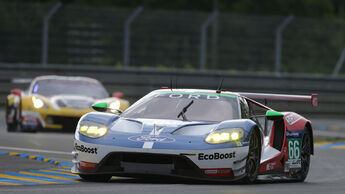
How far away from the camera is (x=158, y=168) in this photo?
353 inches

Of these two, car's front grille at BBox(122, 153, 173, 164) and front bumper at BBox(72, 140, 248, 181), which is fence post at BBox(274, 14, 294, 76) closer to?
front bumper at BBox(72, 140, 248, 181)

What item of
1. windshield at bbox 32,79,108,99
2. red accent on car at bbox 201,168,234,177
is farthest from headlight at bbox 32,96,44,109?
red accent on car at bbox 201,168,234,177

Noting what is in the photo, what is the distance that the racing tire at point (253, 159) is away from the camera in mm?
9477

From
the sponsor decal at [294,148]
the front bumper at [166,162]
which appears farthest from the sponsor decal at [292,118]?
the front bumper at [166,162]

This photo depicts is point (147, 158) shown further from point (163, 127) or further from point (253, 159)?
point (253, 159)

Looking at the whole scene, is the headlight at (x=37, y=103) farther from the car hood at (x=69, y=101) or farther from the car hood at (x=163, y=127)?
the car hood at (x=163, y=127)

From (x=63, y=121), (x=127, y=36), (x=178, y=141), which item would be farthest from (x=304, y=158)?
(x=127, y=36)

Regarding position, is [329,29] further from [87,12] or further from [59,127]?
[59,127]

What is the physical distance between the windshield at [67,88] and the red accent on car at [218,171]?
10.3 meters

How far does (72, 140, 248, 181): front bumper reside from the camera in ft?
29.5

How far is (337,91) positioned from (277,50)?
2.18 meters

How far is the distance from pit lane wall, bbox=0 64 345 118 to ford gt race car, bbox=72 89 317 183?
14462mm

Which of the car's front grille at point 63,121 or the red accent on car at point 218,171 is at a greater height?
the red accent on car at point 218,171

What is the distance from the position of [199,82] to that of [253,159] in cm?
1631
